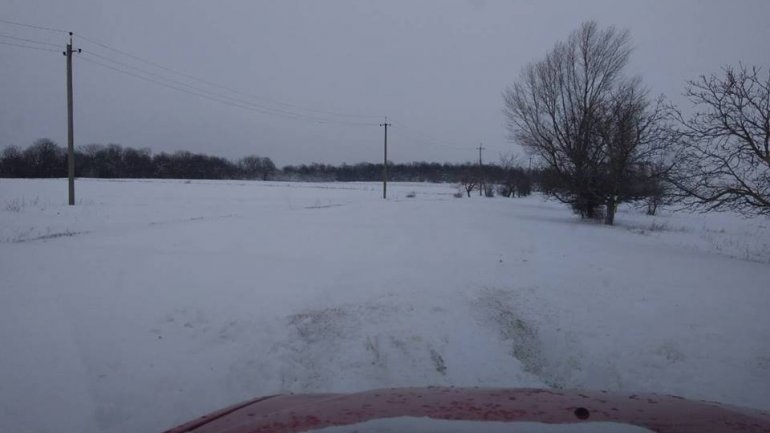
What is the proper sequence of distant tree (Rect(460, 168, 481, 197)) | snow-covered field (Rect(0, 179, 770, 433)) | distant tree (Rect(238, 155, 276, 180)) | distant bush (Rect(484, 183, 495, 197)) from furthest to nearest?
1. distant tree (Rect(238, 155, 276, 180))
2. distant tree (Rect(460, 168, 481, 197))
3. distant bush (Rect(484, 183, 495, 197))
4. snow-covered field (Rect(0, 179, 770, 433))

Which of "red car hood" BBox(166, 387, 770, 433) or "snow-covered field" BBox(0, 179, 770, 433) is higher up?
"red car hood" BBox(166, 387, 770, 433)

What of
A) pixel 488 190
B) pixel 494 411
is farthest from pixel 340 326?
pixel 488 190

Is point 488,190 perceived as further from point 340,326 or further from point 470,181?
point 340,326

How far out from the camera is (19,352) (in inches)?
196

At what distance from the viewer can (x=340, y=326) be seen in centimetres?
604

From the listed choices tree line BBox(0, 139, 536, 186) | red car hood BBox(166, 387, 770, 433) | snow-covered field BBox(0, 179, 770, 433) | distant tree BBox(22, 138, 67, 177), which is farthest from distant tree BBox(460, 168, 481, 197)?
distant tree BBox(22, 138, 67, 177)

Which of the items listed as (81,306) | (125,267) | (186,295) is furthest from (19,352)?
(125,267)

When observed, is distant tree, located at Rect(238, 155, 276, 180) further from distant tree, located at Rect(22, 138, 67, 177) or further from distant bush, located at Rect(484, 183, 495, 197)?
distant bush, located at Rect(484, 183, 495, 197)

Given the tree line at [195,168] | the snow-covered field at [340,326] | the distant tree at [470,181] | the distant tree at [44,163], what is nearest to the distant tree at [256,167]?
the tree line at [195,168]

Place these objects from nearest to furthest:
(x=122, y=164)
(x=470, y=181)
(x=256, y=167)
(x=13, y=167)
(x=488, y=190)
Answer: (x=488, y=190) < (x=470, y=181) < (x=13, y=167) < (x=122, y=164) < (x=256, y=167)

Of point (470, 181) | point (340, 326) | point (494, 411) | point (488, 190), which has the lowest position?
point (340, 326)

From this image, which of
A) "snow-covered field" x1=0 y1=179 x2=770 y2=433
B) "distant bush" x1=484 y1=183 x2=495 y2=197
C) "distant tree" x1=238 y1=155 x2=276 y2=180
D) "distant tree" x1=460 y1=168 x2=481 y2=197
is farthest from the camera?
"distant tree" x1=238 y1=155 x2=276 y2=180

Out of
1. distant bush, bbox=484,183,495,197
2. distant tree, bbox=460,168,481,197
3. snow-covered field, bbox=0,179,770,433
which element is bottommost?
snow-covered field, bbox=0,179,770,433

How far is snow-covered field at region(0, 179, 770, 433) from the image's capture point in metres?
4.51
